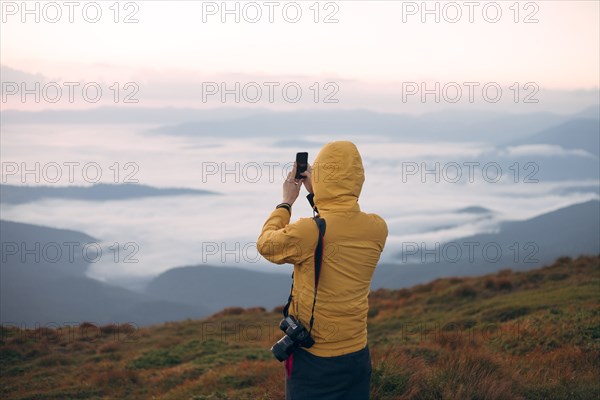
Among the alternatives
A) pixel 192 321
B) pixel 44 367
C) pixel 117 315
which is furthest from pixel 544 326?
pixel 117 315

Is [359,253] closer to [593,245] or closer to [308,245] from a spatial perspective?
[308,245]

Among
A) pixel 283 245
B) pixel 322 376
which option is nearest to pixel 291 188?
pixel 283 245

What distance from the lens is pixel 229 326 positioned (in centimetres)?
2330

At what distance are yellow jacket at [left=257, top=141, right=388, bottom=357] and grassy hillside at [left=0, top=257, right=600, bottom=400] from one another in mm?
3207

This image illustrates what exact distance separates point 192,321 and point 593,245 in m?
198

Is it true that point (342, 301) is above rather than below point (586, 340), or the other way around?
above

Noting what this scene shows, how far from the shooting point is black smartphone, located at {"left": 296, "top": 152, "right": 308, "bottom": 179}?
5.12 metres

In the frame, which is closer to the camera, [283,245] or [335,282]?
[283,245]

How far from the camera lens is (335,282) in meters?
4.61

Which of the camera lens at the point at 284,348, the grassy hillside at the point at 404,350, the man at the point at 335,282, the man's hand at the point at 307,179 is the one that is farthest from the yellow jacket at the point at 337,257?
the grassy hillside at the point at 404,350

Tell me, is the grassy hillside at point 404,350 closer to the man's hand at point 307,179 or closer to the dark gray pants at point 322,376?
the dark gray pants at point 322,376

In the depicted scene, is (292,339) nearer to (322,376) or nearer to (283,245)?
(322,376)

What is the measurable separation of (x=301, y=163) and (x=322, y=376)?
1.72 metres

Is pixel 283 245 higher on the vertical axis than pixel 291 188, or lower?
lower
